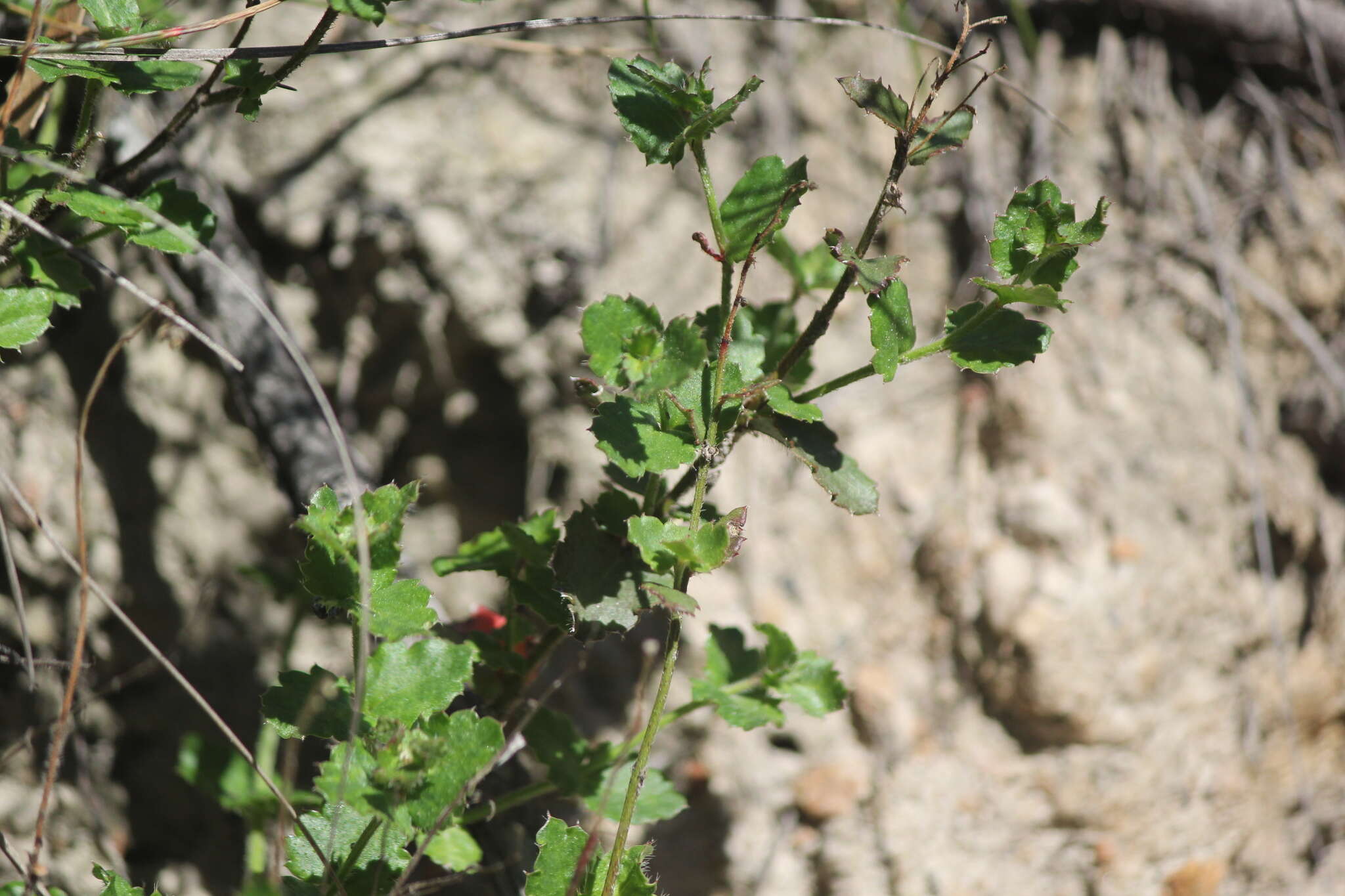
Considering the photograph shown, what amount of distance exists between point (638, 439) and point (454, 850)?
1.58 feet

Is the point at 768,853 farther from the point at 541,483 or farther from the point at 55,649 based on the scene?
the point at 55,649

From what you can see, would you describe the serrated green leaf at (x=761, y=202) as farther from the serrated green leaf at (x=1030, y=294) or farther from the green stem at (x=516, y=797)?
the green stem at (x=516, y=797)

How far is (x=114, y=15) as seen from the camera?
33.7 inches

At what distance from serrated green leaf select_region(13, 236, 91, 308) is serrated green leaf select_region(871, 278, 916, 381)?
→ 741 mm

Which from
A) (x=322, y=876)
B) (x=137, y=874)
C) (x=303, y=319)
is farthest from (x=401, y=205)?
(x=137, y=874)

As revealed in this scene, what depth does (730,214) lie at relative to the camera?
0.80 meters

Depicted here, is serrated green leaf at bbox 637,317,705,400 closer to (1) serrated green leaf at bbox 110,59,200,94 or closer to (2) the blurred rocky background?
(1) serrated green leaf at bbox 110,59,200,94

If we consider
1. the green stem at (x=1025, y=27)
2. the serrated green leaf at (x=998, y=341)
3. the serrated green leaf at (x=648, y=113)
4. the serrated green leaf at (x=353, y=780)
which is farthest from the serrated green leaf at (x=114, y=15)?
the green stem at (x=1025, y=27)

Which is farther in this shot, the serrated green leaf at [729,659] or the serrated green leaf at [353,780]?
the serrated green leaf at [729,659]

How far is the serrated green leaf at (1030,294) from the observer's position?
70 centimetres

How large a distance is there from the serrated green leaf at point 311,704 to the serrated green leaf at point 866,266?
539mm

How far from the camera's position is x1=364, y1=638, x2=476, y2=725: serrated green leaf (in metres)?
0.77

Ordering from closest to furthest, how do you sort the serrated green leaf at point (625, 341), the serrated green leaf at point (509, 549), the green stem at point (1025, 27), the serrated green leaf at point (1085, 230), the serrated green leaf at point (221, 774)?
the serrated green leaf at point (1085, 230) → the serrated green leaf at point (625, 341) → the serrated green leaf at point (509, 549) → the serrated green leaf at point (221, 774) → the green stem at point (1025, 27)

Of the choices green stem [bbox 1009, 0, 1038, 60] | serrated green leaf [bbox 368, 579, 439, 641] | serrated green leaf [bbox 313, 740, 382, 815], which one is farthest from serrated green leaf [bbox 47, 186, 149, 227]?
green stem [bbox 1009, 0, 1038, 60]
